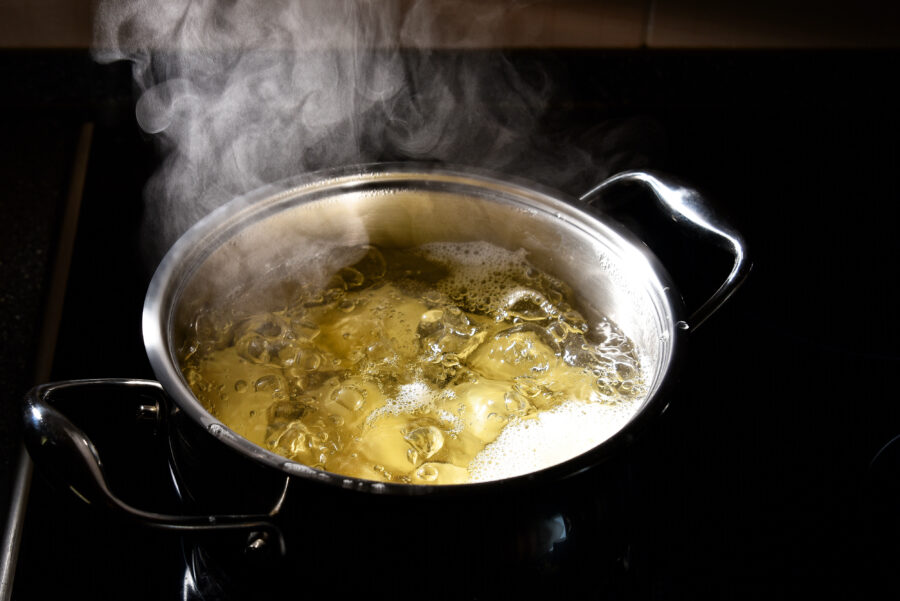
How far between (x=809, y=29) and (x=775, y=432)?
0.91m

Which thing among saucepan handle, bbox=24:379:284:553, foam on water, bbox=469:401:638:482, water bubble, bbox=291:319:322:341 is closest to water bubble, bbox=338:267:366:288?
water bubble, bbox=291:319:322:341

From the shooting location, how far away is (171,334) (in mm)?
760

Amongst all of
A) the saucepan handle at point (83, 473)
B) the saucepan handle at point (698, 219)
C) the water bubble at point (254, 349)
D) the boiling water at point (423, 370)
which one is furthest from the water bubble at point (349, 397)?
the saucepan handle at point (698, 219)

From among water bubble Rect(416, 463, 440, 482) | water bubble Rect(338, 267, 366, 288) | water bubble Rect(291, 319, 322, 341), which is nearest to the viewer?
water bubble Rect(416, 463, 440, 482)

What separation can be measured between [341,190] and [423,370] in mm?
272

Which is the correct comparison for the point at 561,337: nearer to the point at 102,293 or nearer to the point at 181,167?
the point at 102,293

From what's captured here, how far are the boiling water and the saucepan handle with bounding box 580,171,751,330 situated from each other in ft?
0.45

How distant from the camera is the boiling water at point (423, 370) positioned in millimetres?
797

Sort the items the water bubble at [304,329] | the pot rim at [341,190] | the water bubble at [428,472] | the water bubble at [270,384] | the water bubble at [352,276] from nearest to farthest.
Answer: the pot rim at [341,190] < the water bubble at [428,472] < the water bubble at [270,384] < the water bubble at [304,329] < the water bubble at [352,276]

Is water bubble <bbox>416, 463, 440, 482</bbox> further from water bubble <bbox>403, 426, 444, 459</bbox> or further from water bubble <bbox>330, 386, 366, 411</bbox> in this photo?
water bubble <bbox>330, 386, 366, 411</bbox>

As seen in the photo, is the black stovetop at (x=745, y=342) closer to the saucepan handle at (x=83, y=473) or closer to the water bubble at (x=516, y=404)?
the saucepan handle at (x=83, y=473)

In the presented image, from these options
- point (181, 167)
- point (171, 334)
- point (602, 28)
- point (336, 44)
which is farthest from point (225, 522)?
point (602, 28)

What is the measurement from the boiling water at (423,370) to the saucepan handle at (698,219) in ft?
0.45

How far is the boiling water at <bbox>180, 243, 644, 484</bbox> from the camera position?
0.80 m
